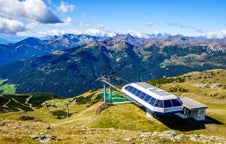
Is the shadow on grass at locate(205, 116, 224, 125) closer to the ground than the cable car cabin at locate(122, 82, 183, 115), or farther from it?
closer to the ground

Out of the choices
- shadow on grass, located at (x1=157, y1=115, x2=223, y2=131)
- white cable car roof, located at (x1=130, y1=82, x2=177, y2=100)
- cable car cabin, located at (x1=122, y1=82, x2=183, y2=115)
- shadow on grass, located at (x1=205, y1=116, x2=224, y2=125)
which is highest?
white cable car roof, located at (x1=130, y1=82, x2=177, y2=100)

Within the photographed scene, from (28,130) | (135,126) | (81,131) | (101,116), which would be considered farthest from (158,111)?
(28,130)

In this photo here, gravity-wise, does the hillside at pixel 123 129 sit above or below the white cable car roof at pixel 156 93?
below

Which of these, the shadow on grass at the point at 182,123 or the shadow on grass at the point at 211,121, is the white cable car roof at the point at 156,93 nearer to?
the shadow on grass at the point at 182,123

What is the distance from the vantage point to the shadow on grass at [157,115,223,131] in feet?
176

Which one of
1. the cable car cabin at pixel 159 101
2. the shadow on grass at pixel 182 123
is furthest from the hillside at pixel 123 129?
the cable car cabin at pixel 159 101

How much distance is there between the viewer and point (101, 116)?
6025 centimetres

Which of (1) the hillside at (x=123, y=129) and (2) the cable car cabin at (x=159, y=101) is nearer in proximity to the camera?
(1) the hillside at (x=123, y=129)

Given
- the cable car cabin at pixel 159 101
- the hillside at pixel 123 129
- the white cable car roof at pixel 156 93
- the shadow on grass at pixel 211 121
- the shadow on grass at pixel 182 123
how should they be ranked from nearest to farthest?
the hillside at pixel 123 129 → the cable car cabin at pixel 159 101 → the shadow on grass at pixel 182 123 → the white cable car roof at pixel 156 93 → the shadow on grass at pixel 211 121

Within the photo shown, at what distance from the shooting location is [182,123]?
55.4 meters

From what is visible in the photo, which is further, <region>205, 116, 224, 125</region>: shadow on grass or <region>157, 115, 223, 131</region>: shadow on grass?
<region>205, 116, 224, 125</region>: shadow on grass

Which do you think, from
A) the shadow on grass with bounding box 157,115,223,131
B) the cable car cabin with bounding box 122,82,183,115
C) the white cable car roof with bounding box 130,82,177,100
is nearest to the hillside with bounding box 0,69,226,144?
the shadow on grass with bounding box 157,115,223,131

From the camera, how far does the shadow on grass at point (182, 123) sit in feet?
176

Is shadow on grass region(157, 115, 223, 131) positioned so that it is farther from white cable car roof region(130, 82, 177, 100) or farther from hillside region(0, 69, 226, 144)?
white cable car roof region(130, 82, 177, 100)
